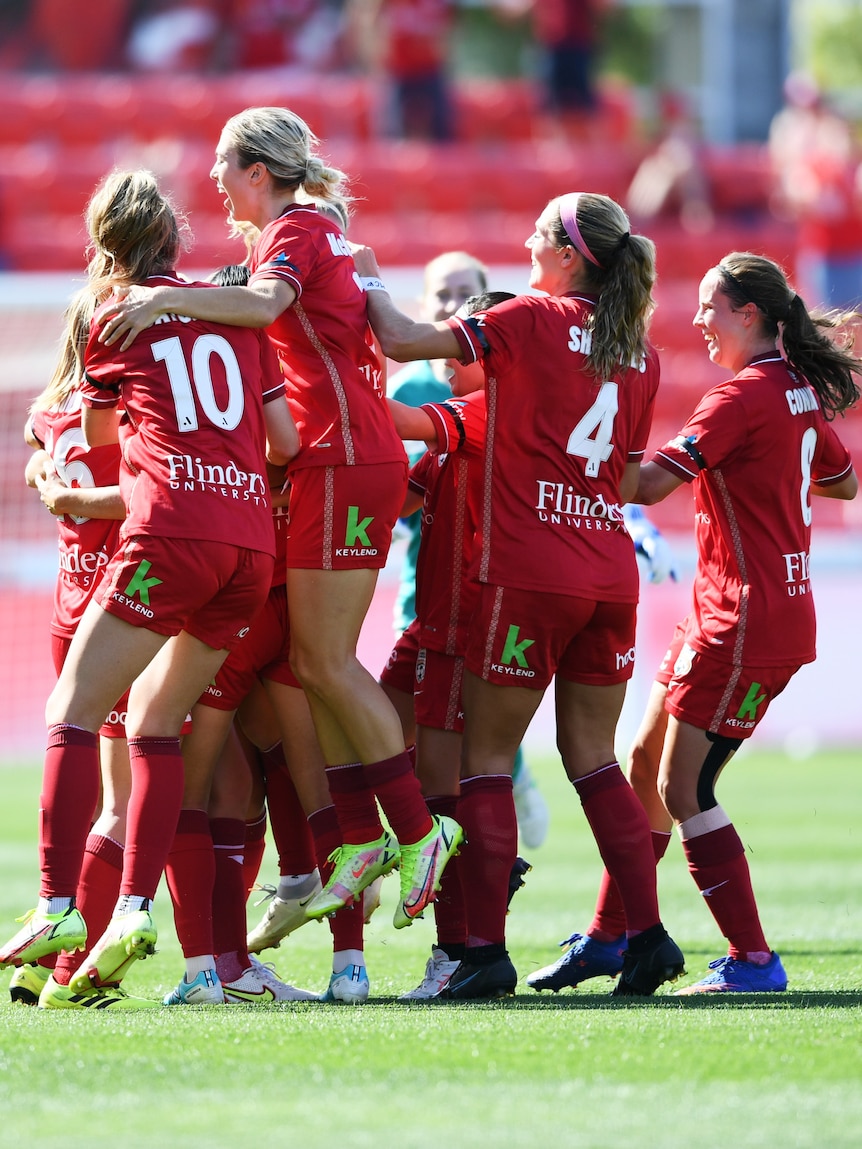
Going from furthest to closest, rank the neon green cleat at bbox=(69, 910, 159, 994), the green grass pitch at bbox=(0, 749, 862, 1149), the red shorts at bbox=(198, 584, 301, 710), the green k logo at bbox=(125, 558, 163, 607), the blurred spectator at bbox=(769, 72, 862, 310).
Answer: the blurred spectator at bbox=(769, 72, 862, 310) < the red shorts at bbox=(198, 584, 301, 710) < the green k logo at bbox=(125, 558, 163, 607) < the neon green cleat at bbox=(69, 910, 159, 994) < the green grass pitch at bbox=(0, 749, 862, 1149)

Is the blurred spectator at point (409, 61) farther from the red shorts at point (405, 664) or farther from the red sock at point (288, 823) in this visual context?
the red sock at point (288, 823)

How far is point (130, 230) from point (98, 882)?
5.87ft

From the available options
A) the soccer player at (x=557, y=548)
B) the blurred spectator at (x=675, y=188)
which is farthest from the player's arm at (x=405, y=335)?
the blurred spectator at (x=675, y=188)

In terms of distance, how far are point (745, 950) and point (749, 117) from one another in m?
23.4

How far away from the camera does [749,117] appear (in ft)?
86.2

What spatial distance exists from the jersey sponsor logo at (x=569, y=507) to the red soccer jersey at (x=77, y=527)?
1.22 metres

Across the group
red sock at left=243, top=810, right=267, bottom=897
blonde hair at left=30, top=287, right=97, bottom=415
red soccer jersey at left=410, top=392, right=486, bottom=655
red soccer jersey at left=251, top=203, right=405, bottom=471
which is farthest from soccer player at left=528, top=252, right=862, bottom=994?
blonde hair at left=30, top=287, right=97, bottom=415

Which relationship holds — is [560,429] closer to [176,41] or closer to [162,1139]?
[162,1139]

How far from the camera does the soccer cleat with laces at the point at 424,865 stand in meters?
4.36

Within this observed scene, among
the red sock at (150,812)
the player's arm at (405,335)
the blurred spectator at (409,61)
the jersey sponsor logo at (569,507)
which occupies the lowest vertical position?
the red sock at (150,812)

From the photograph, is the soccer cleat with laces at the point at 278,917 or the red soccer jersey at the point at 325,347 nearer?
the red soccer jersey at the point at 325,347

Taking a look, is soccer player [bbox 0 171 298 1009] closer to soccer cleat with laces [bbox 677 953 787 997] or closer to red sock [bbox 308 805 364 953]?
red sock [bbox 308 805 364 953]

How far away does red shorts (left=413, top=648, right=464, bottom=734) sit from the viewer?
4.80 m

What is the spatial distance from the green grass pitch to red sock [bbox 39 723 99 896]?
36 cm
